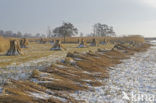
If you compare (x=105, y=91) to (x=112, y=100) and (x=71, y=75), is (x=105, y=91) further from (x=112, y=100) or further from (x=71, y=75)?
(x=71, y=75)

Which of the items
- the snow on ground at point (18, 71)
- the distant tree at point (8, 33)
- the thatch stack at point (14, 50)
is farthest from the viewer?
the distant tree at point (8, 33)

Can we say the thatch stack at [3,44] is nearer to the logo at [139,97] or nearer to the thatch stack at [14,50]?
the thatch stack at [14,50]

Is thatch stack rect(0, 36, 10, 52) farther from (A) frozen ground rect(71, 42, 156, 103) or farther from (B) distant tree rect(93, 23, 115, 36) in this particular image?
(B) distant tree rect(93, 23, 115, 36)

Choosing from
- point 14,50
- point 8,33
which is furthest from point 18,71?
point 8,33

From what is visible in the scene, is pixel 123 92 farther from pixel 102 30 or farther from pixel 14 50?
pixel 102 30

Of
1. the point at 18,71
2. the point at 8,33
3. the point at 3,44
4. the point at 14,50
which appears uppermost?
the point at 8,33

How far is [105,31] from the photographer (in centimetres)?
7894

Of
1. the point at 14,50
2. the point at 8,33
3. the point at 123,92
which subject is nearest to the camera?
the point at 123,92

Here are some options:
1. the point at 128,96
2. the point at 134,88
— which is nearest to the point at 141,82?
the point at 134,88

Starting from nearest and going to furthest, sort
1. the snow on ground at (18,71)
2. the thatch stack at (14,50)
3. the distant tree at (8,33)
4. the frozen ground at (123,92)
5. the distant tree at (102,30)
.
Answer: the frozen ground at (123,92), the snow on ground at (18,71), the thatch stack at (14,50), the distant tree at (102,30), the distant tree at (8,33)

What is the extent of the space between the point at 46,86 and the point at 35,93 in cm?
94

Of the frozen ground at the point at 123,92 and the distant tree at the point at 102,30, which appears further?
the distant tree at the point at 102,30

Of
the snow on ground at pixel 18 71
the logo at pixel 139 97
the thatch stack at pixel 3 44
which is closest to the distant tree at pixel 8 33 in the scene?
the thatch stack at pixel 3 44

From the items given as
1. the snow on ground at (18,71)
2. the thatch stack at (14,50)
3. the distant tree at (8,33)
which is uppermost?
the distant tree at (8,33)
